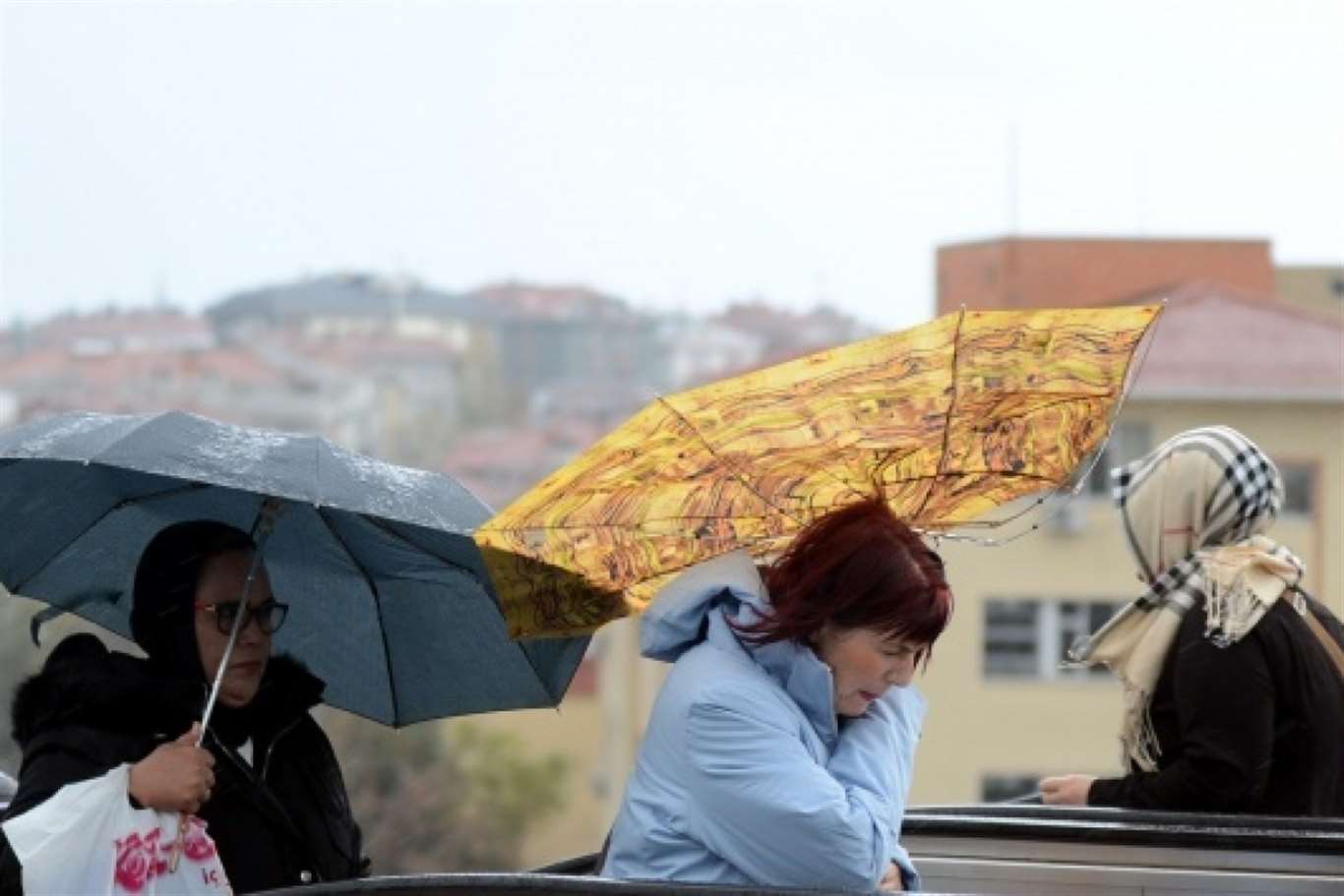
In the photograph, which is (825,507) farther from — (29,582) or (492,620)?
(29,582)

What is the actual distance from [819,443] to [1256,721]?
1382 millimetres

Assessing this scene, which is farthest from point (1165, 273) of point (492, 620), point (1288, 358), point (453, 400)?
point (492, 620)

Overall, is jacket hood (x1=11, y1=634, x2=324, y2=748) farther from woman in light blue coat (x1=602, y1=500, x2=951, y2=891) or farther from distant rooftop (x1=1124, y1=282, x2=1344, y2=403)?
distant rooftop (x1=1124, y1=282, x2=1344, y2=403)

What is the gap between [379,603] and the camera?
5.24 metres

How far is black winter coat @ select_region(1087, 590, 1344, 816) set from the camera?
16.8 feet

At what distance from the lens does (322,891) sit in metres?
4.09

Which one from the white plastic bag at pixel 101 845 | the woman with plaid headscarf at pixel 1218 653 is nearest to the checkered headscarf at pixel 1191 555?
the woman with plaid headscarf at pixel 1218 653

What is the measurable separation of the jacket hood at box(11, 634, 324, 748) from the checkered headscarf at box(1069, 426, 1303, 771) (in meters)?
1.74

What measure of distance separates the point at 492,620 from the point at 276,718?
58 centimetres

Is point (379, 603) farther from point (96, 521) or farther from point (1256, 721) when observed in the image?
point (1256, 721)

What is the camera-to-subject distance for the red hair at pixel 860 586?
160 inches

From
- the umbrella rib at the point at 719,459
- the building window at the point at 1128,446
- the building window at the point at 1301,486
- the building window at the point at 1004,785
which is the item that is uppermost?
the umbrella rib at the point at 719,459

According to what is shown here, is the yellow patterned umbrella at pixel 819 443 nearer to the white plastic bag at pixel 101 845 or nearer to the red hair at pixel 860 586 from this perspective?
the red hair at pixel 860 586

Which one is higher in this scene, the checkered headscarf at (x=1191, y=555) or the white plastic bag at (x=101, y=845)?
the checkered headscarf at (x=1191, y=555)
